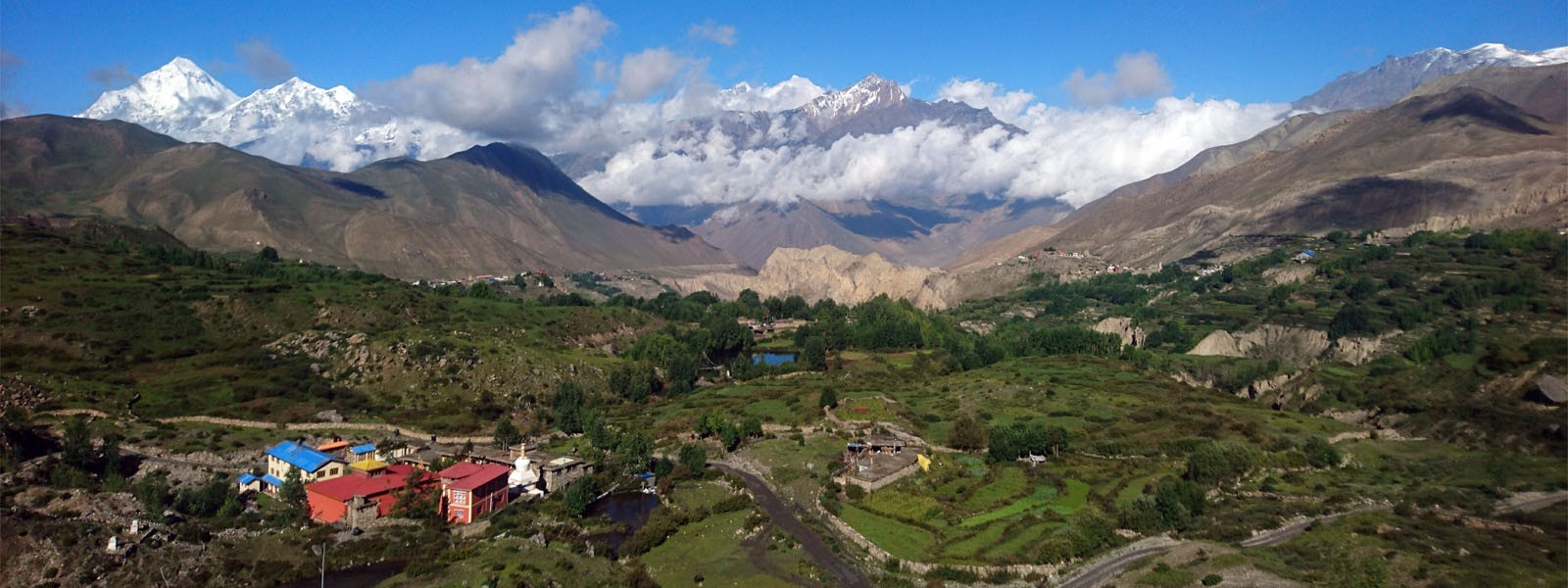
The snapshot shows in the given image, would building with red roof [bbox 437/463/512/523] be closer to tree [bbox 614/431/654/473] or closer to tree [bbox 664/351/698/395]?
tree [bbox 614/431/654/473]

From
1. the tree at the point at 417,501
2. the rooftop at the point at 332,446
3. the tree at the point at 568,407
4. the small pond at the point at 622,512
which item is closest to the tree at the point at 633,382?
the tree at the point at 568,407

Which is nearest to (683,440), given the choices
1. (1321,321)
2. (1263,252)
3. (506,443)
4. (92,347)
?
(506,443)

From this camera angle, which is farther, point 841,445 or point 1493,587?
point 841,445

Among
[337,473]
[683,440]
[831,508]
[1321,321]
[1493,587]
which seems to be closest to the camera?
[1493,587]

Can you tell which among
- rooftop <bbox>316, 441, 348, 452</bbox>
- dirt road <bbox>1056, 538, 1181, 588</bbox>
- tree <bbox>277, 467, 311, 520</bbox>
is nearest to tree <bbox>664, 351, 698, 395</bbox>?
rooftop <bbox>316, 441, 348, 452</bbox>

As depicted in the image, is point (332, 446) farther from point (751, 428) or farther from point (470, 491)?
point (751, 428)

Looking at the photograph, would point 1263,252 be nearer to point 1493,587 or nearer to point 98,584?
point 1493,587
